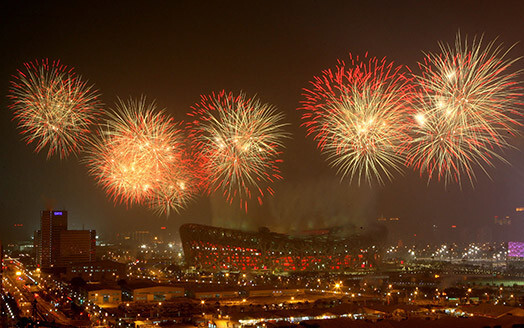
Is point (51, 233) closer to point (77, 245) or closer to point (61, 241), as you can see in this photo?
point (61, 241)

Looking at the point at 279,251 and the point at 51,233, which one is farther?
the point at 51,233

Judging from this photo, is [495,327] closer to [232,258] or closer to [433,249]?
[232,258]

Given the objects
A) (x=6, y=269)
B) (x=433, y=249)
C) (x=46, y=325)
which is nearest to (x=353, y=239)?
(x=6, y=269)

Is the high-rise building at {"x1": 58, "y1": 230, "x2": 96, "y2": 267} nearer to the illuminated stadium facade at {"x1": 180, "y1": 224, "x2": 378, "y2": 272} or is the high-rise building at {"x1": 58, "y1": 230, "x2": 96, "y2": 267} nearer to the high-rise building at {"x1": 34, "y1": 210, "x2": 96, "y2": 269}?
the high-rise building at {"x1": 34, "y1": 210, "x2": 96, "y2": 269}

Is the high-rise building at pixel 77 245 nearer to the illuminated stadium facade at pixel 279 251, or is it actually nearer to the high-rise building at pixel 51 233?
the high-rise building at pixel 51 233

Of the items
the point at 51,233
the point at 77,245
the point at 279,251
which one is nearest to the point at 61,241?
the point at 51,233

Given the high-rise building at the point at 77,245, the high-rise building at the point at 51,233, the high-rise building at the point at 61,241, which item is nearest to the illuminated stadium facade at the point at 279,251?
the high-rise building at the point at 77,245
